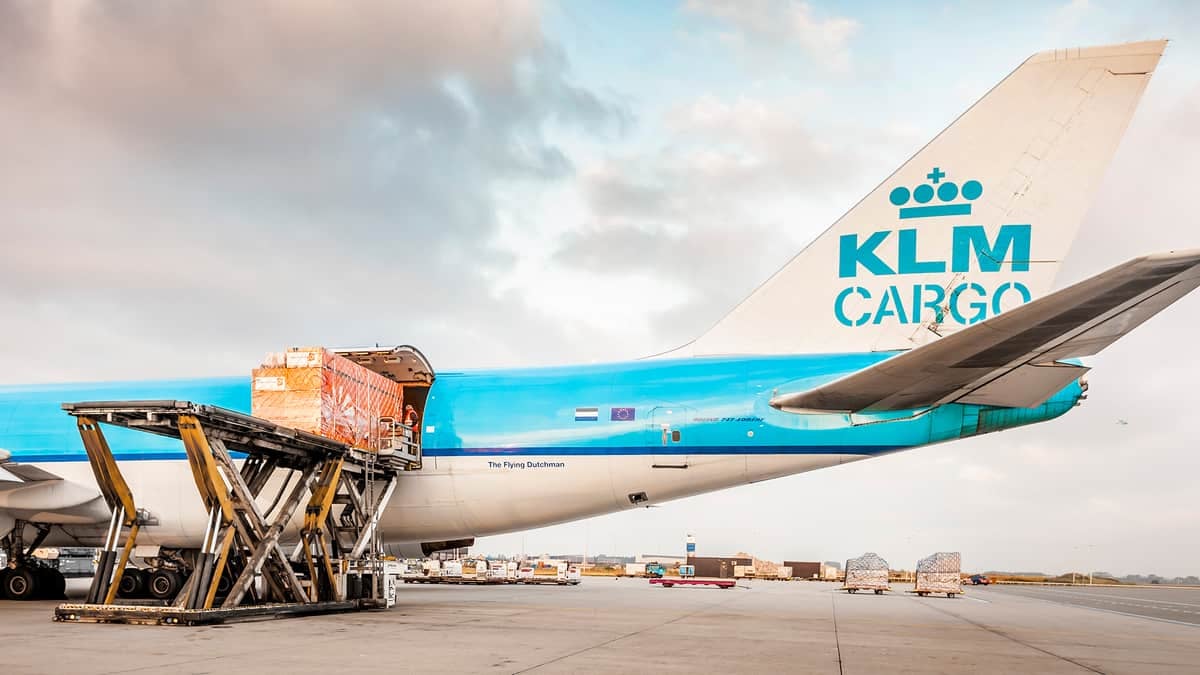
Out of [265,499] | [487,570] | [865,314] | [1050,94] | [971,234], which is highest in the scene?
[1050,94]

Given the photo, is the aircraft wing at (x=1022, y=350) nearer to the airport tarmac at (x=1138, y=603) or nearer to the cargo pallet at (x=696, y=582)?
the airport tarmac at (x=1138, y=603)

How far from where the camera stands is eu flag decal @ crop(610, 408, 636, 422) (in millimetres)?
16625

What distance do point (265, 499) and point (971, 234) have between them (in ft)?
44.3

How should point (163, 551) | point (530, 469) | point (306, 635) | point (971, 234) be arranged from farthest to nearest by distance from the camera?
point (163, 551), point (530, 469), point (971, 234), point (306, 635)

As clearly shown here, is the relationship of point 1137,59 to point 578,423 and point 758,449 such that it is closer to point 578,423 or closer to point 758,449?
point 758,449

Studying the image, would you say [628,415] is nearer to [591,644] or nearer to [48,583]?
[591,644]

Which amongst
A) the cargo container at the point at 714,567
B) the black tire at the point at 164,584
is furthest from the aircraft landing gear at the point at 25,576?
the cargo container at the point at 714,567

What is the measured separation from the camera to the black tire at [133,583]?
17.1 m

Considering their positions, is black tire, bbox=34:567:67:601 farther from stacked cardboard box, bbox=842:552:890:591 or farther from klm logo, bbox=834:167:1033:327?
stacked cardboard box, bbox=842:552:890:591

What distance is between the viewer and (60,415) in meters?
18.8

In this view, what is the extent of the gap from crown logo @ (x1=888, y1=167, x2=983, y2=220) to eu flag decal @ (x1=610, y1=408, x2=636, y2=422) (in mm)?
5774

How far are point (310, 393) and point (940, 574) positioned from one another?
2768 cm

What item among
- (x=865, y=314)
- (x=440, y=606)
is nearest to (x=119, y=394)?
(x=440, y=606)

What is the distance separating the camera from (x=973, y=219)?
620 inches
